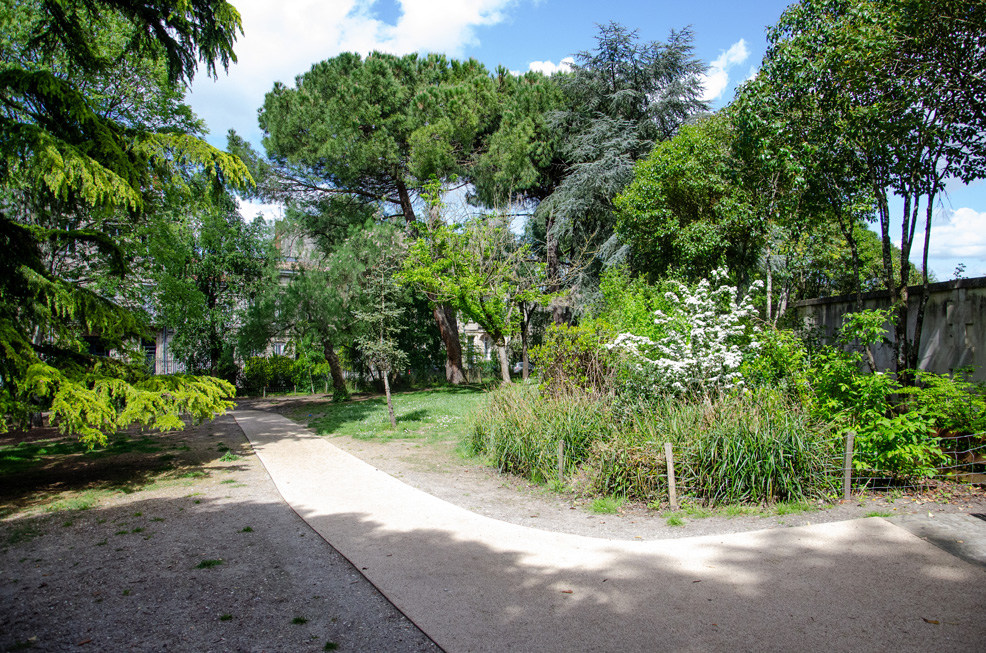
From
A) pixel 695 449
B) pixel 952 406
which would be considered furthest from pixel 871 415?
pixel 695 449

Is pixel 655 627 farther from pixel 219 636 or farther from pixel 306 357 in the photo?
pixel 306 357

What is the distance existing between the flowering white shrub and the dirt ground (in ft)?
7.35

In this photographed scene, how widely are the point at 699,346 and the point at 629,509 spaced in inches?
110

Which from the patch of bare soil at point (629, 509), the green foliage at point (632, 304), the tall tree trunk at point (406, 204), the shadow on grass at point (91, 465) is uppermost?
the tall tree trunk at point (406, 204)

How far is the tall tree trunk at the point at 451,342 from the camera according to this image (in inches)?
912

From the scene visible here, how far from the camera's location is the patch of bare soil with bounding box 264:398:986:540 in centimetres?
552

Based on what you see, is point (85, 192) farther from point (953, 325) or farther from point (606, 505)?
point (953, 325)

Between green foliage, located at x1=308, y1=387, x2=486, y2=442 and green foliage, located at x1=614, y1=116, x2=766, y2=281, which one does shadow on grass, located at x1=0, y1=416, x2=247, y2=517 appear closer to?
green foliage, located at x1=308, y1=387, x2=486, y2=442

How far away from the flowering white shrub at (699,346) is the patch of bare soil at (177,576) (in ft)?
16.5

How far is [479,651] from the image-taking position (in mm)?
3318

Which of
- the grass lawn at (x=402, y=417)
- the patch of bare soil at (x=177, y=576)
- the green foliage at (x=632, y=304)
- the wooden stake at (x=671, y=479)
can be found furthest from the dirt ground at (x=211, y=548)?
the green foliage at (x=632, y=304)

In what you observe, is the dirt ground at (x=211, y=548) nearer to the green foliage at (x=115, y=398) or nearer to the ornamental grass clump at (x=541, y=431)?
the ornamental grass clump at (x=541, y=431)

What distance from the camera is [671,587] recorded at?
4.11 meters

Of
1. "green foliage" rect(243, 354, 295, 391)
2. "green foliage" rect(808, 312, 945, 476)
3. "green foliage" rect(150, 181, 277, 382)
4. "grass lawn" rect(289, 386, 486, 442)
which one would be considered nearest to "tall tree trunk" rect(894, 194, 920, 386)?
"green foliage" rect(808, 312, 945, 476)
